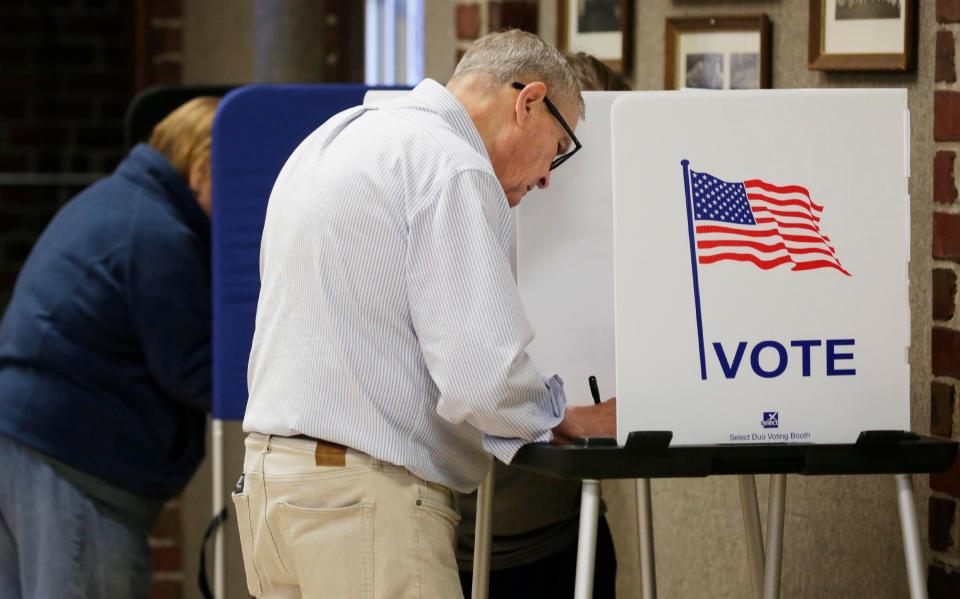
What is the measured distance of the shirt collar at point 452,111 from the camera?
5.81 ft

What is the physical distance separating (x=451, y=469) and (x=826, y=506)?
2.81 ft

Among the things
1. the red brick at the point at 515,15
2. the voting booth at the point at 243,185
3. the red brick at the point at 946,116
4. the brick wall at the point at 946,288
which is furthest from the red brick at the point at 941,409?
the red brick at the point at 515,15

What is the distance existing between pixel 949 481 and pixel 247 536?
1030mm

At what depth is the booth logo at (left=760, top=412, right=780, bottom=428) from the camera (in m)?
1.65

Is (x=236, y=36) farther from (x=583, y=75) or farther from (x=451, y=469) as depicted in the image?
(x=451, y=469)

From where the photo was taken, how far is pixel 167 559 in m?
3.95

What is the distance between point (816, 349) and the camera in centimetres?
165

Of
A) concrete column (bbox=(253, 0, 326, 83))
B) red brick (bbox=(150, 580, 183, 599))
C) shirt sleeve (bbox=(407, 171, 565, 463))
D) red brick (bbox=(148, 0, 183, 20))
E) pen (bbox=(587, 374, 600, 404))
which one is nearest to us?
shirt sleeve (bbox=(407, 171, 565, 463))

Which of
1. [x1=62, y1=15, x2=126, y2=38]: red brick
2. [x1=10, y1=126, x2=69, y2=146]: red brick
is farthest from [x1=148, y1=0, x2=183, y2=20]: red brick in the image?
[x1=10, y1=126, x2=69, y2=146]: red brick

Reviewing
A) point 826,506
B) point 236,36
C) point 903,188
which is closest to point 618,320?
point 903,188

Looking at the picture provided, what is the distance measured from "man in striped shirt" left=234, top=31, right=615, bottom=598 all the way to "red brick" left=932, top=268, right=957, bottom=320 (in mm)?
614

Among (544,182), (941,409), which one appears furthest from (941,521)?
(544,182)

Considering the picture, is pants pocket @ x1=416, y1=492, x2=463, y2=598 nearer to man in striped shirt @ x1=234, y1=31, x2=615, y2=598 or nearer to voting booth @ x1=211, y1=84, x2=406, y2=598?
man in striped shirt @ x1=234, y1=31, x2=615, y2=598

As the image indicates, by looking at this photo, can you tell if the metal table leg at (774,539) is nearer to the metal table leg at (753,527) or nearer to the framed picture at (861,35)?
the metal table leg at (753,527)
